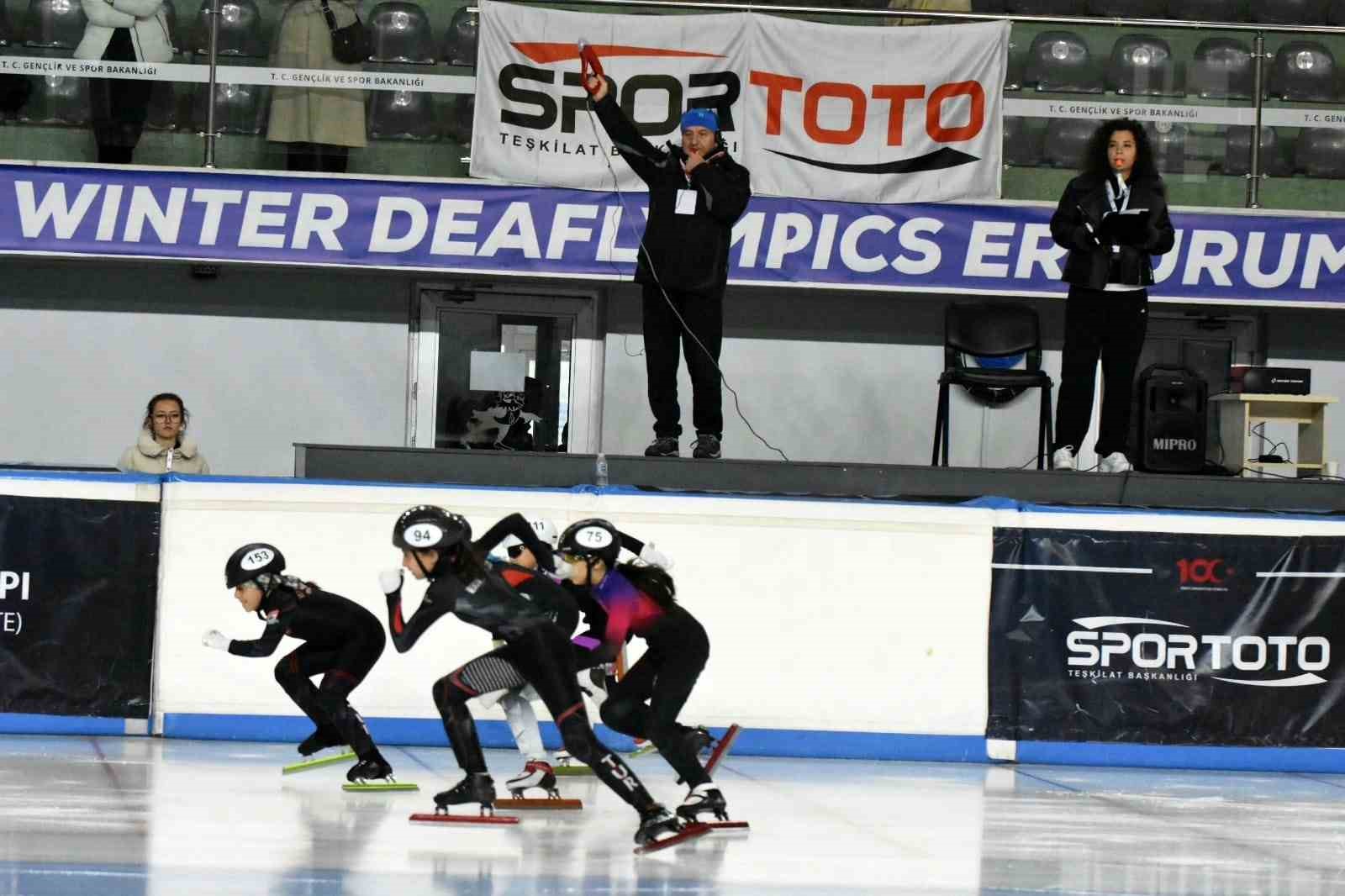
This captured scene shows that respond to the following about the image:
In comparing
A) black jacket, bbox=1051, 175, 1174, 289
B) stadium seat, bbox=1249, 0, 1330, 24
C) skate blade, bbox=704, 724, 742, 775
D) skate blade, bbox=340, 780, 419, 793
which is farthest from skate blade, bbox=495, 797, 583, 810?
stadium seat, bbox=1249, 0, 1330, 24

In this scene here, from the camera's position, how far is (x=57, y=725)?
26.7 feet

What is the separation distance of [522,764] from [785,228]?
193 inches

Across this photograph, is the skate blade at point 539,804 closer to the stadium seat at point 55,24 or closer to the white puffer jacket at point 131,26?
the white puffer jacket at point 131,26

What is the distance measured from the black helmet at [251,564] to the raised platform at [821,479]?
1400 millimetres

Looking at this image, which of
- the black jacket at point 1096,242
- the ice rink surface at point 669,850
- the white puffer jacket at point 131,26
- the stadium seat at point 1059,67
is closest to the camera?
the ice rink surface at point 669,850

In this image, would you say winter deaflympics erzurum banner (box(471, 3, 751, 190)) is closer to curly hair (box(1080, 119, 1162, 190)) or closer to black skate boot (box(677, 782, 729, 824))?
Answer: curly hair (box(1080, 119, 1162, 190))

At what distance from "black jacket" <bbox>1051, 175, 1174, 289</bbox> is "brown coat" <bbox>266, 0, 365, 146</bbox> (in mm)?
4974

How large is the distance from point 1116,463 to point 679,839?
12.9ft

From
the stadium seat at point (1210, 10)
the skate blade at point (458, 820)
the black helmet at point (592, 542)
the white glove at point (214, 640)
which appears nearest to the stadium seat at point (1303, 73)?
the stadium seat at point (1210, 10)

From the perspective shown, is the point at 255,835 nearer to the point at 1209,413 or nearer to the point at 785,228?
the point at 785,228

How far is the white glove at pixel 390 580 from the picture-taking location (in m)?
6.20

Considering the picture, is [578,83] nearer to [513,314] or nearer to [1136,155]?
[513,314]

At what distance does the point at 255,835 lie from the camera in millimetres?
5785

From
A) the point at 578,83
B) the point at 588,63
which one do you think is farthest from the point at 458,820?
the point at 578,83
